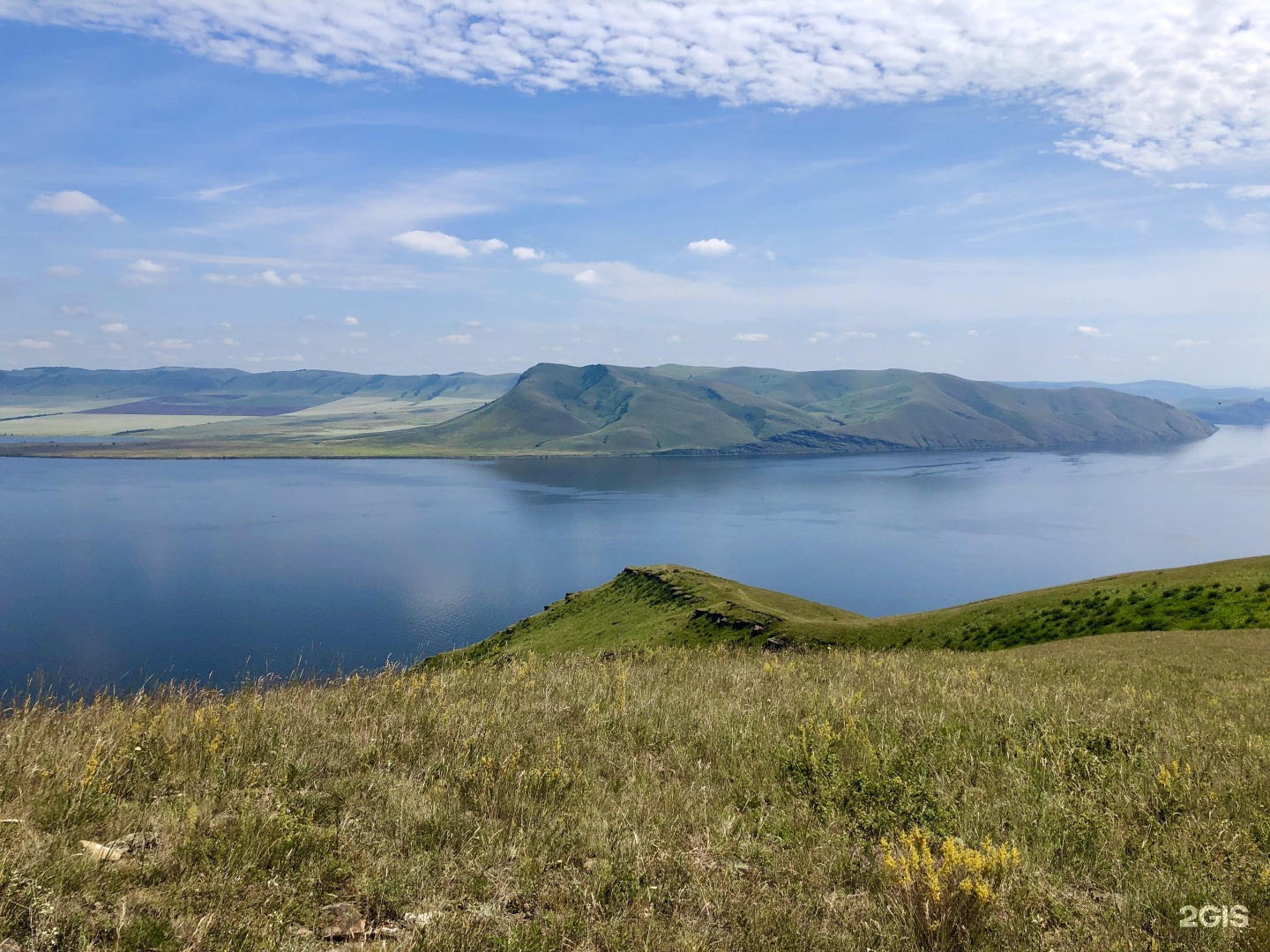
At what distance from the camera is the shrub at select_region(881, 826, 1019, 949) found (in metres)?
4.60

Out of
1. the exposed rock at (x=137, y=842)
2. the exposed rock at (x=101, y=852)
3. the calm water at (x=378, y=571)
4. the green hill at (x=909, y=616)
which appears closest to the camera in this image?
the exposed rock at (x=101, y=852)

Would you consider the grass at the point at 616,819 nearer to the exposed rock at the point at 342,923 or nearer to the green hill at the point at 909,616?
the exposed rock at the point at 342,923

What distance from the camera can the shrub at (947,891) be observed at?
460 centimetres

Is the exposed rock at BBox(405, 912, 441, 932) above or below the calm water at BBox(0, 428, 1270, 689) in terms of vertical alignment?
above

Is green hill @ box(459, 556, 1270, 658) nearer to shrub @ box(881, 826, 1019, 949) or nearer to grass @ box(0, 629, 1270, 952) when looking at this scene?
grass @ box(0, 629, 1270, 952)

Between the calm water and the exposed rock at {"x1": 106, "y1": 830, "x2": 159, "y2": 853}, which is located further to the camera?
the calm water

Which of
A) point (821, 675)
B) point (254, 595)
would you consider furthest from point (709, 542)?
point (821, 675)

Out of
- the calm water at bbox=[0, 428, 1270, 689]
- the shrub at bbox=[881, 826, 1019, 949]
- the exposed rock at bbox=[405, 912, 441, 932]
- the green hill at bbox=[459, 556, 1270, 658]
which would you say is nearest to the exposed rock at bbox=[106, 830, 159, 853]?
the exposed rock at bbox=[405, 912, 441, 932]

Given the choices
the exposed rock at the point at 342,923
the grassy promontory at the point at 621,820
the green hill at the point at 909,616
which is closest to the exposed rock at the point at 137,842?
the grassy promontory at the point at 621,820

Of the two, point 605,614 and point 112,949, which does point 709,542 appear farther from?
point 112,949

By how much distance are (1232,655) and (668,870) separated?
29272mm

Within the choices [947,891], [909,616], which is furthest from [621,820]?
[909,616]

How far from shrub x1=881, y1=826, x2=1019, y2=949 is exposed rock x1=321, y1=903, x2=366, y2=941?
3931 mm

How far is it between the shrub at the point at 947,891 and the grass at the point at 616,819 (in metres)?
0.03
